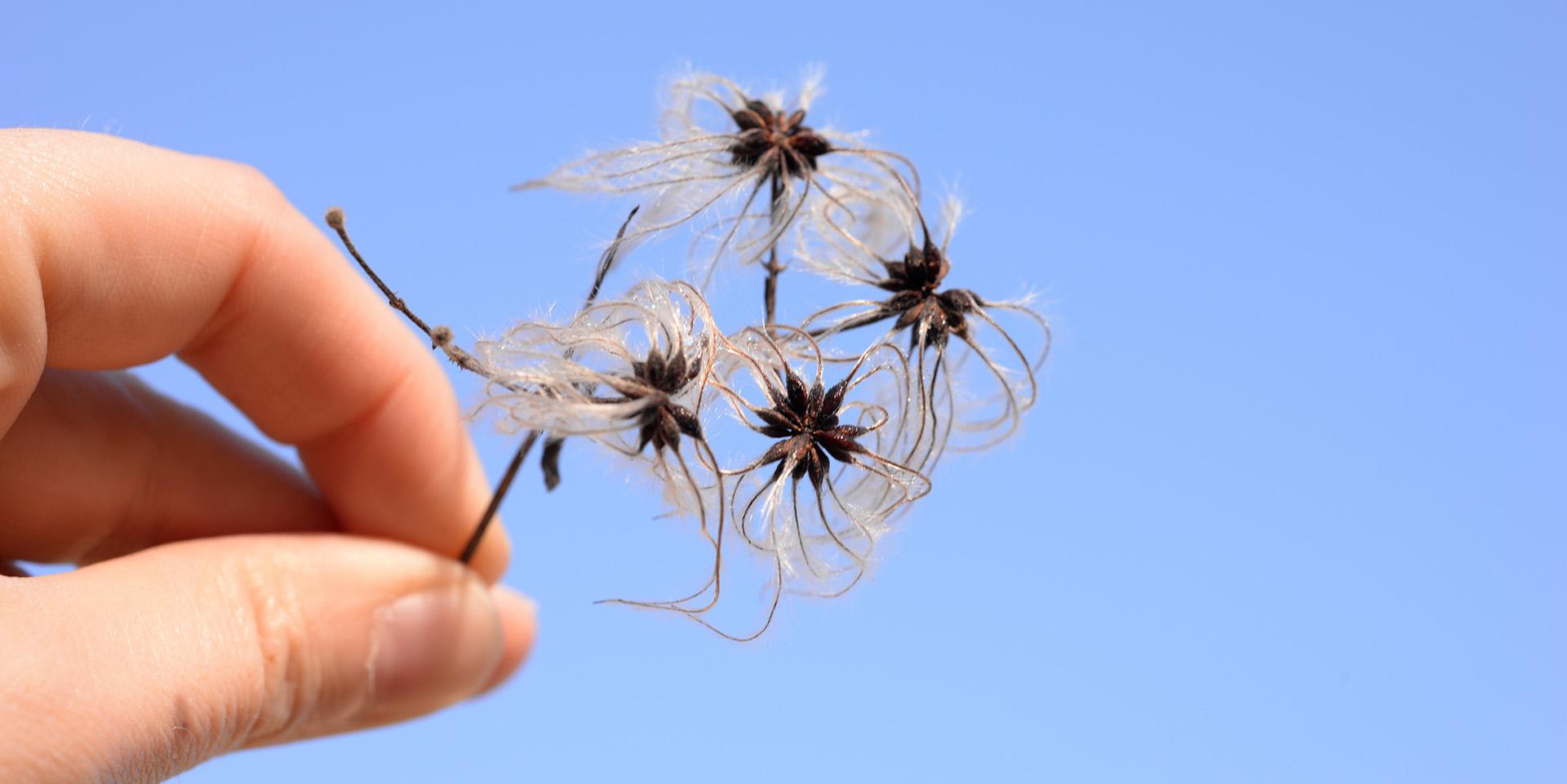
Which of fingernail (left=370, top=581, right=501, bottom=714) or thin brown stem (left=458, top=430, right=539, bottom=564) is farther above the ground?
thin brown stem (left=458, top=430, right=539, bottom=564)

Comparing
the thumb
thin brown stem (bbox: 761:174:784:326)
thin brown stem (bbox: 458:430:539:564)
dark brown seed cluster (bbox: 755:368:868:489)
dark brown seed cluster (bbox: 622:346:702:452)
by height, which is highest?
thin brown stem (bbox: 761:174:784:326)

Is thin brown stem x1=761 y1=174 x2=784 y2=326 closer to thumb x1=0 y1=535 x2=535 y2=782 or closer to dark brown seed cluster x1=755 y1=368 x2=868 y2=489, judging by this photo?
dark brown seed cluster x1=755 y1=368 x2=868 y2=489

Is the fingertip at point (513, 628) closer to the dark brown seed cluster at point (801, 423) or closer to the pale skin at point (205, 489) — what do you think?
the pale skin at point (205, 489)

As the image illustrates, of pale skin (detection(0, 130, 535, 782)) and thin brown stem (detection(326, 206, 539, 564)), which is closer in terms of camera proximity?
thin brown stem (detection(326, 206, 539, 564))

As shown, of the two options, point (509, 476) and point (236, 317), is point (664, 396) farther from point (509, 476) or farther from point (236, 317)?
point (236, 317)

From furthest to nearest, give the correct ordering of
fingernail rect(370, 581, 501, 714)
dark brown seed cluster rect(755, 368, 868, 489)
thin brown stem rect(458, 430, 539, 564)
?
1. fingernail rect(370, 581, 501, 714)
2. thin brown stem rect(458, 430, 539, 564)
3. dark brown seed cluster rect(755, 368, 868, 489)

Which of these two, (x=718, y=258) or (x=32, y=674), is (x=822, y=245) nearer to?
(x=718, y=258)

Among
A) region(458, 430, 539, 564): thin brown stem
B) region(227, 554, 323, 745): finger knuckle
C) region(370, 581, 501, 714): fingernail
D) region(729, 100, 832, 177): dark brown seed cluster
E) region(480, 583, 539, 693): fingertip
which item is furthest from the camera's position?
region(480, 583, 539, 693): fingertip

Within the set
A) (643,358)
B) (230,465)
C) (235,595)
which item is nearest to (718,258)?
(643,358)

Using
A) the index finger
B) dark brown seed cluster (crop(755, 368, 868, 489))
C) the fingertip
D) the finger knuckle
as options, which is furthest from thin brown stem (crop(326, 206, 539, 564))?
the fingertip
